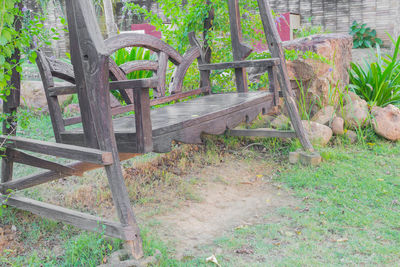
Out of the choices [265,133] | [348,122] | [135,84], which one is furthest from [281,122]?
[135,84]

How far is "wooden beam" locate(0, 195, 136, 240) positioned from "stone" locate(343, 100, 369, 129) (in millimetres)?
3262

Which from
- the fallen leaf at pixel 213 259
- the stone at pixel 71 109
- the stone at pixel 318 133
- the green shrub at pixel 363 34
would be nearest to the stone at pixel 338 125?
the stone at pixel 318 133

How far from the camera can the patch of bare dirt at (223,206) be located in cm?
249

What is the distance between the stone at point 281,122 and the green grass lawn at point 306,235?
40.9 inches

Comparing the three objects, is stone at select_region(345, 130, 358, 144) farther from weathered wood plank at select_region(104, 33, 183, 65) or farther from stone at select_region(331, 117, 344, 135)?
→ weathered wood plank at select_region(104, 33, 183, 65)

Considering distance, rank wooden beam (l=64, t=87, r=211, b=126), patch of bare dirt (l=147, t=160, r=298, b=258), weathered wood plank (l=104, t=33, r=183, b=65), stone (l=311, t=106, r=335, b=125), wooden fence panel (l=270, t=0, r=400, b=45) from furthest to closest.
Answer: wooden fence panel (l=270, t=0, r=400, b=45) → stone (l=311, t=106, r=335, b=125) → weathered wood plank (l=104, t=33, r=183, b=65) → wooden beam (l=64, t=87, r=211, b=126) → patch of bare dirt (l=147, t=160, r=298, b=258)

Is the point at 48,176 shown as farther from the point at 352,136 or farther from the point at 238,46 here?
the point at 352,136

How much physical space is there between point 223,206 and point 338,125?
2.05 metres

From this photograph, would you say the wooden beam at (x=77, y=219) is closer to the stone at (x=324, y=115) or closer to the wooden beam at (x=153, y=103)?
the wooden beam at (x=153, y=103)

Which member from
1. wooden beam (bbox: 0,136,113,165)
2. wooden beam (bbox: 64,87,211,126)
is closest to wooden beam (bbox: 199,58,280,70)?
wooden beam (bbox: 64,87,211,126)

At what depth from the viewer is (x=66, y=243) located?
7.72 feet

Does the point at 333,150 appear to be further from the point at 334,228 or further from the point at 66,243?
the point at 66,243

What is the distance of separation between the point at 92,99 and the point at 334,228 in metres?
1.69

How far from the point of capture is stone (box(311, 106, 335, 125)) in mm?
4512
